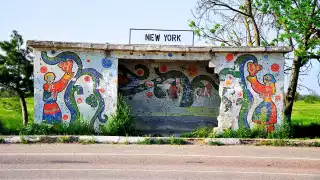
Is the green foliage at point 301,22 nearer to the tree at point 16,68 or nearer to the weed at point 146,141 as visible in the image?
the weed at point 146,141

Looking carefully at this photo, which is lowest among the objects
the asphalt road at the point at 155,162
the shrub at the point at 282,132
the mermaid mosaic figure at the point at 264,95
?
the asphalt road at the point at 155,162

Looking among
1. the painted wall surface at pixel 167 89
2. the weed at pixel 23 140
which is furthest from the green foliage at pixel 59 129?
the painted wall surface at pixel 167 89

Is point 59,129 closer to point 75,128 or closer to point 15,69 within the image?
point 75,128

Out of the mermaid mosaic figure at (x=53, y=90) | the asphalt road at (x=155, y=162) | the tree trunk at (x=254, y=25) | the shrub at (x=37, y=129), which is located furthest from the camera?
the tree trunk at (x=254, y=25)

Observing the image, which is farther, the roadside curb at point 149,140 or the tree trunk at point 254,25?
the tree trunk at point 254,25

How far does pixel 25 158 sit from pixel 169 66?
779cm

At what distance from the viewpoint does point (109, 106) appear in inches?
536

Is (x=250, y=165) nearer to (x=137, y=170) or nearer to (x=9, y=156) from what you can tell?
(x=137, y=170)

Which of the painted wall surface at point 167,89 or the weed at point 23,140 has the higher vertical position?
the painted wall surface at point 167,89

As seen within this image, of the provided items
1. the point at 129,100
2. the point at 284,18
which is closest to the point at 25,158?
the point at 129,100

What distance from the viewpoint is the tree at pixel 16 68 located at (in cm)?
1845

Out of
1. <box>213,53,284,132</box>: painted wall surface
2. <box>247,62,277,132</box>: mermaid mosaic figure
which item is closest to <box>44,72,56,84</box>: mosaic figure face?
<box>213,53,284,132</box>: painted wall surface

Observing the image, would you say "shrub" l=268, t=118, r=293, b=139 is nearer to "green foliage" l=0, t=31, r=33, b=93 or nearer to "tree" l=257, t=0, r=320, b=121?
"tree" l=257, t=0, r=320, b=121

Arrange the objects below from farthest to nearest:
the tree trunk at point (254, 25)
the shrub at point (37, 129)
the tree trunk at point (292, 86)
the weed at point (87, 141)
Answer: the tree trunk at point (254, 25), the tree trunk at point (292, 86), the shrub at point (37, 129), the weed at point (87, 141)
